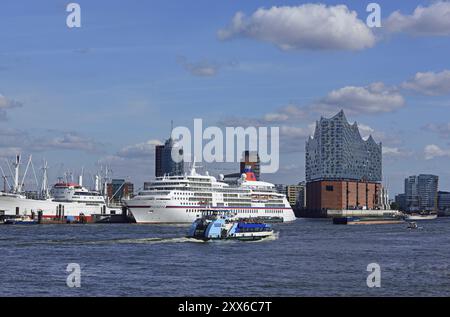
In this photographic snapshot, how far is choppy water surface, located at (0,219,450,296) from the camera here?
40906 millimetres

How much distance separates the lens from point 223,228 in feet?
269

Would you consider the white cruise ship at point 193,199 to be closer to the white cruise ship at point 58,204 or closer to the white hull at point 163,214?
the white hull at point 163,214

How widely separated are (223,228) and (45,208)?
109 metres

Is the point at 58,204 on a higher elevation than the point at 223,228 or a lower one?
higher

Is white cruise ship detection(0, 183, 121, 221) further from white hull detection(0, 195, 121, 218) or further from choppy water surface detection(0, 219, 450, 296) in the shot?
choppy water surface detection(0, 219, 450, 296)

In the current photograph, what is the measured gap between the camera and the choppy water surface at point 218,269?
40906mm

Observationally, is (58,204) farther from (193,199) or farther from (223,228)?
(223,228)

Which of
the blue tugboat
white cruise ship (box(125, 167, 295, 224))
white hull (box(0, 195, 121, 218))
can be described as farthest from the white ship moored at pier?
the blue tugboat

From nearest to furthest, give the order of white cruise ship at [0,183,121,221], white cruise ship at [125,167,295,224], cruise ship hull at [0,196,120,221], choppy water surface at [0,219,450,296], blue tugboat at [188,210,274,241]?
1. choppy water surface at [0,219,450,296]
2. blue tugboat at [188,210,274,241]
3. white cruise ship at [125,167,295,224]
4. cruise ship hull at [0,196,120,221]
5. white cruise ship at [0,183,121,221]

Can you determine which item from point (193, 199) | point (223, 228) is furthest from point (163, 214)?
point (223, 228)

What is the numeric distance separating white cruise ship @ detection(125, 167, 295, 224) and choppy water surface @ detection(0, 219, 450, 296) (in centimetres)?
7406

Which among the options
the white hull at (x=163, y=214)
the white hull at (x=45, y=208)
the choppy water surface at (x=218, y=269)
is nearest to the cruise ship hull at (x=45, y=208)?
the white hull at (x=45, y=208)
